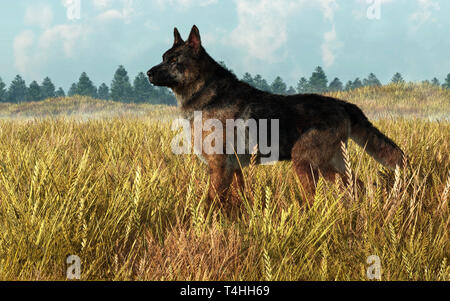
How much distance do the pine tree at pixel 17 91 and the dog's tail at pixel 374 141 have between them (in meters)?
94.3

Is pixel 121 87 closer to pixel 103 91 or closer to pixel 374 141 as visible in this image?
pixel 103 91

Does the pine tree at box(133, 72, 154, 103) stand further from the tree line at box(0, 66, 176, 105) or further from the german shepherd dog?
the german shepherd dog

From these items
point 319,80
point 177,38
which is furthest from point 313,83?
point 177,38

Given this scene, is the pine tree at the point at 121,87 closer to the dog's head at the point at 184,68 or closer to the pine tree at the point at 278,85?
the pine tree at the point at 278,85

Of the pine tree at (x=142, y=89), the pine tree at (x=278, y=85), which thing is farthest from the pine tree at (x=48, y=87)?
the pine tree at (x=278, y=85)

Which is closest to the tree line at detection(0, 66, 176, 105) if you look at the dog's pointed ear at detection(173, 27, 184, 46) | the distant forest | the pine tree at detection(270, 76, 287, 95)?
the distant forest

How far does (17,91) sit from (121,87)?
2447 cm

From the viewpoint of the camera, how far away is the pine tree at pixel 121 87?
8106 centimetres

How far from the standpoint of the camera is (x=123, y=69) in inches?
3231

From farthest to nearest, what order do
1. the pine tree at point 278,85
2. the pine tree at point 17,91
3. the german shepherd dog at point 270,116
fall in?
the pine tree at point 278,85
the pine tree at point 17,91
the german shepherd dog at point 270,116

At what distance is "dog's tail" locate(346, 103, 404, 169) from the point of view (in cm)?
363

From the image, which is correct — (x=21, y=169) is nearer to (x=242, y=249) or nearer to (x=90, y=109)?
(x=242, y=249)

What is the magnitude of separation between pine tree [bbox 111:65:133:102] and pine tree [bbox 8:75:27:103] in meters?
20.6
